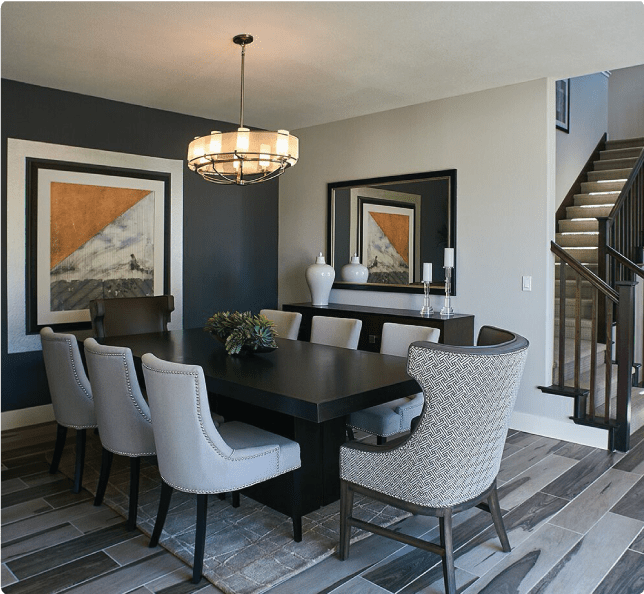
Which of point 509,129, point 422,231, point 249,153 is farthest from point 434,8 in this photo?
point 422,231

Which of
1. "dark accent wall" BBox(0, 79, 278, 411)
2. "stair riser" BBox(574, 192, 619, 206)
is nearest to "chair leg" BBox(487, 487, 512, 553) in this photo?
"dark accent wall" BBox(0, 79, 278, 411)

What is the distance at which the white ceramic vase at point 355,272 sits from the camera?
18.2 feet

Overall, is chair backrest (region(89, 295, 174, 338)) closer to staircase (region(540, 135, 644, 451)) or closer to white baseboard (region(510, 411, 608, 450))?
white baseboard (region(510, 411, 608, 450))

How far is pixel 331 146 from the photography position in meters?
5.78

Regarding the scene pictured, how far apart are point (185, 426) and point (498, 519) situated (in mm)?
1401

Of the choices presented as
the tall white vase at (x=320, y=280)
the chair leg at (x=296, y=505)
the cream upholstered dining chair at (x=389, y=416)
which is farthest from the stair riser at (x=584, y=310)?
the chair leg at (x=296, y=505)

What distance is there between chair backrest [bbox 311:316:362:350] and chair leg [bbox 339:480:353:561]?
1.47m

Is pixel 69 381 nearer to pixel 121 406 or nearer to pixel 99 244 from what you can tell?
pixel 121 406

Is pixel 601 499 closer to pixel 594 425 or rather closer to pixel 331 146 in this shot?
pixel 594 425

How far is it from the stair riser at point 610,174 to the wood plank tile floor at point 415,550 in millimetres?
4842

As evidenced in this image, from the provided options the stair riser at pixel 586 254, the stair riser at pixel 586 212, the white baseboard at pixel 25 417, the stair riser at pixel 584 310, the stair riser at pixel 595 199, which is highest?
the stair riser at pixel 595 199

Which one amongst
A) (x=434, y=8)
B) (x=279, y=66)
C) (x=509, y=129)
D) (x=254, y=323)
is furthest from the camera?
(x=509, y=129)

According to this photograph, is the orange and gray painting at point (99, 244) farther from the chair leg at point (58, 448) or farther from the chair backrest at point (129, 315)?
the chair leg at point (58, 448)

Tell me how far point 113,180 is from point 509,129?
10.8ft
